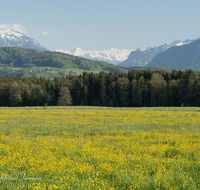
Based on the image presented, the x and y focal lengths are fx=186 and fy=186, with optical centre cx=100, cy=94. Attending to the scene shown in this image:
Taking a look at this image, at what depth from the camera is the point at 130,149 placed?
12047 mm

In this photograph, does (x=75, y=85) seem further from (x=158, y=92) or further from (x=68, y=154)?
(x=68, y=154)

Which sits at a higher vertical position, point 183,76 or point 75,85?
point 183,76

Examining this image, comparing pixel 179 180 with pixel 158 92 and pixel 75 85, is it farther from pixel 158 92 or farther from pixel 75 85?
pixel 75 85

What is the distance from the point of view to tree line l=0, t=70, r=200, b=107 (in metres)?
95.6

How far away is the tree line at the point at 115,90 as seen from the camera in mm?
95562

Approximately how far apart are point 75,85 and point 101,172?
4680 inches

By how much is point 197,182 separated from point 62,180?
5417 mm

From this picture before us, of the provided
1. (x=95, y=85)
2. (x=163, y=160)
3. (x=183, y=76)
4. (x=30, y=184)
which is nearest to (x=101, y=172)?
(x=30, y=184)

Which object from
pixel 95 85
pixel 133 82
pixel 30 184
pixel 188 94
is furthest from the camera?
pixel 95 85

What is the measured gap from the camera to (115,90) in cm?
11838

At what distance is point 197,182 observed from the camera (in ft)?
24.2

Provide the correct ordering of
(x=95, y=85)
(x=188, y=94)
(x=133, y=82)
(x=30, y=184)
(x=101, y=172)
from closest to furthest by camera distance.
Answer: (x=30, y=184) < (x=101, y=172) < (x=188, y=94) < (x=133, y=82) < (x=95, y=85)

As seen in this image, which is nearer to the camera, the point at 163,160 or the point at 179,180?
the point at 179,180

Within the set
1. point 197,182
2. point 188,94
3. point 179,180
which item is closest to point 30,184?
point 179,180
